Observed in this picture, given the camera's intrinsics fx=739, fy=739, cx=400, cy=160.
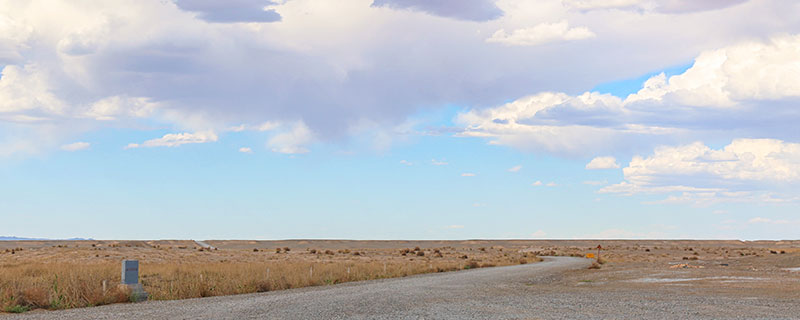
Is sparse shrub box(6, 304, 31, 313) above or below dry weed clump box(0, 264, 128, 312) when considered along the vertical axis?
below

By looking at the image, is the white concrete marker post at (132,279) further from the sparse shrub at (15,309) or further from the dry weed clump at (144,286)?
the sparse shrub at (15,309)

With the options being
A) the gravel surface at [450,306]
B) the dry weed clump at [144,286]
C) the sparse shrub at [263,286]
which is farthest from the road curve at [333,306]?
the dry weed clump at [144,286]

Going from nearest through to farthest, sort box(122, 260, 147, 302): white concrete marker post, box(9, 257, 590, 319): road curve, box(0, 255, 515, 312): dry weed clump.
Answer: box(9, 257, 590, 319): road curve → box(0, 255, 515, 312): dry weed clump → box(122, 260, 147, 302): white concrete marker post

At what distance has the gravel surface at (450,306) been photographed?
20.0m

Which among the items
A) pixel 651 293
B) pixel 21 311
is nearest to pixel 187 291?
pixel 21 311

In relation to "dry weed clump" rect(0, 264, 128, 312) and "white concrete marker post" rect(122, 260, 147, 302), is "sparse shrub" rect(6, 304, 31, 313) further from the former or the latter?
"white concrete marker post" rect(122, 260, 147, 302)

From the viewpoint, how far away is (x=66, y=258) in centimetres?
6341

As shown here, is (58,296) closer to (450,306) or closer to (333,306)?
(333,306)

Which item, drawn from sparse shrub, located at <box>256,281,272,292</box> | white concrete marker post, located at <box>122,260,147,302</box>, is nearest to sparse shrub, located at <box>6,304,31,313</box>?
white concrete marker post, located at <box>122,260,147,302</box>

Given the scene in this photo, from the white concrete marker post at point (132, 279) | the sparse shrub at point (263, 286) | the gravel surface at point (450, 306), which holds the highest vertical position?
the white concrete marker post at point (132, 279)

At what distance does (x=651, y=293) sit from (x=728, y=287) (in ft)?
18.4

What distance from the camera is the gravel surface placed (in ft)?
65.7

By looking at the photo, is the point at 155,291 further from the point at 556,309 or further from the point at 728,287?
the point at 728,287

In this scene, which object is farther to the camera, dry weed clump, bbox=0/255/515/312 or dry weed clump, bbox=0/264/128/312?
dry weed clump, bbox=0/255/515/312
